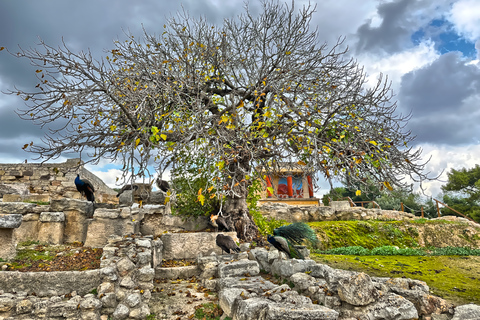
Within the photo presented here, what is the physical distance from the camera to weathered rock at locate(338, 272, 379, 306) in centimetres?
395

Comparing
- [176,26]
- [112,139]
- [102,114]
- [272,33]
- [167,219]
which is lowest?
[167,219]

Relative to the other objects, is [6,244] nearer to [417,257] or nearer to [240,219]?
[240,219]

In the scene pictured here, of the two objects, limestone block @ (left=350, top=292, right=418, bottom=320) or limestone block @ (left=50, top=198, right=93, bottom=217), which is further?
limestone block @ (left=50, top=198, right=93, bottom=217)

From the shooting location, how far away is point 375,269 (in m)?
6.05

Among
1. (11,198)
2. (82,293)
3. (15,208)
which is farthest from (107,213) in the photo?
(11,198)

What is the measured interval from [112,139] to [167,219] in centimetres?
256

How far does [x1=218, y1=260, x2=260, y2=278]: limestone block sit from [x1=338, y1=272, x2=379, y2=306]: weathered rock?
1.92 metres

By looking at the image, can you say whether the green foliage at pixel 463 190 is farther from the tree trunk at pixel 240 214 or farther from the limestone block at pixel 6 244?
the limestone block at pixel 6 244

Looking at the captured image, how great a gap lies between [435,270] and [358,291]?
11.4ft

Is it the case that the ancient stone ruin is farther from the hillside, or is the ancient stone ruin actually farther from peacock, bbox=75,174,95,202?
the hillside

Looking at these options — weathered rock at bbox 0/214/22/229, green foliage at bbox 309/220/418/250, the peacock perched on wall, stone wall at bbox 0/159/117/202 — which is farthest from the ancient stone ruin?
stone wall at bbox 0/159/117/202

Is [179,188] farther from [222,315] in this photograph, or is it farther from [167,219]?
[222,315]

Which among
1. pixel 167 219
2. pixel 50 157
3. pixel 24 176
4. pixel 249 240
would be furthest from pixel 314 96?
pixel 24 176

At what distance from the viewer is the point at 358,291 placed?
3.96m
